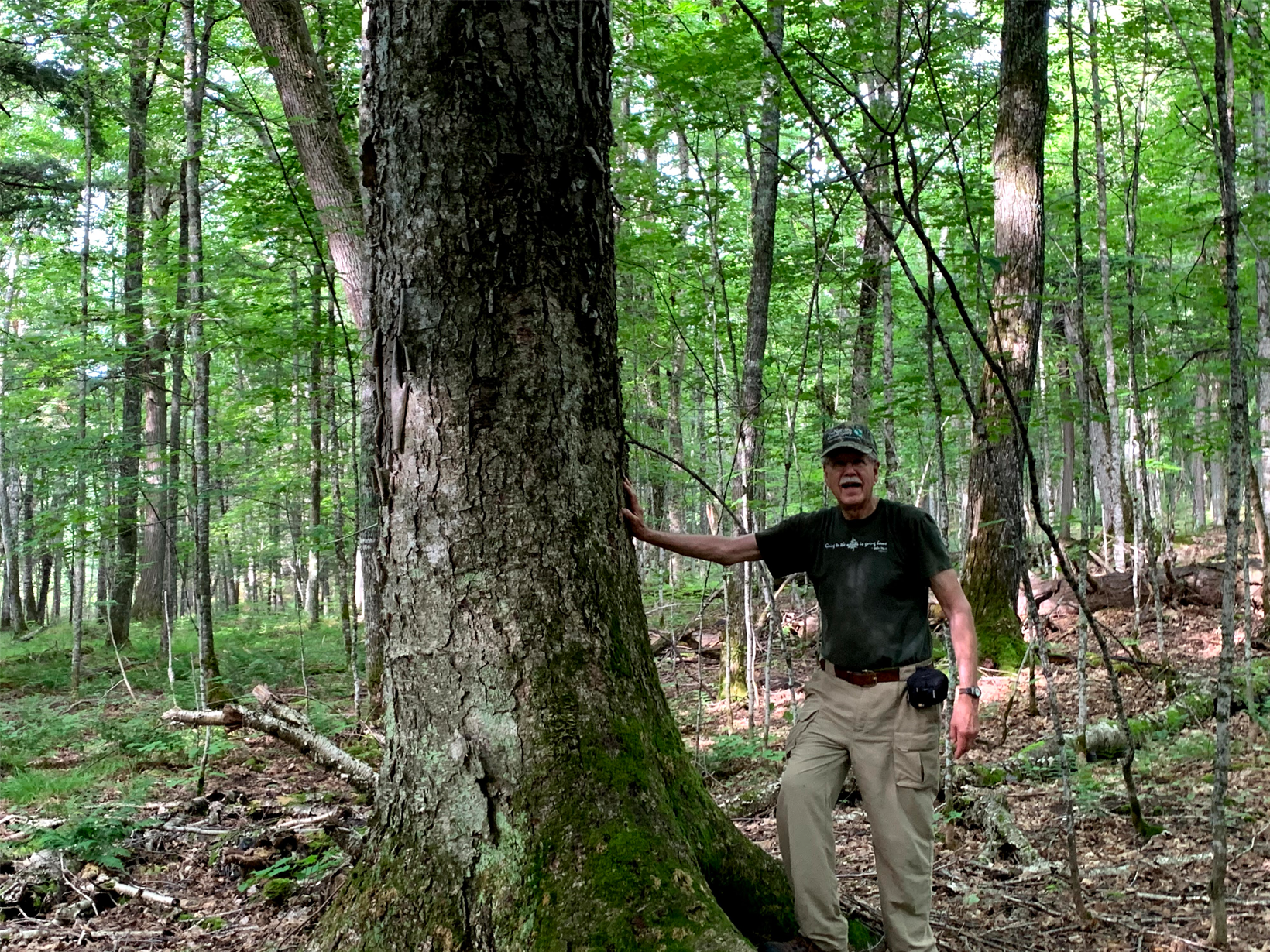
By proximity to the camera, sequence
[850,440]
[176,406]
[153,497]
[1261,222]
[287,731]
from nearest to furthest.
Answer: [850,440] → [287,731] → [1261,222] → [176,406] → [153,497]

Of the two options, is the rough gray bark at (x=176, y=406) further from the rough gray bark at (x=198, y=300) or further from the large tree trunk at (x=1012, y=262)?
the large tree trunk at (x=1012, y=262)

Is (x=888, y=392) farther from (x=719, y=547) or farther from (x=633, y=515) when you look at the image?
(x=633, y=515)

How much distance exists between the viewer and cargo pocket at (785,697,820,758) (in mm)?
3422

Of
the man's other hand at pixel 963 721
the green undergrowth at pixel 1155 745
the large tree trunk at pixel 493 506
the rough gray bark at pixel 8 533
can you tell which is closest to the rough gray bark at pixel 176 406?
the rough gray bark at pixel 8 533

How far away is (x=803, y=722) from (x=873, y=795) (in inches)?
14.9

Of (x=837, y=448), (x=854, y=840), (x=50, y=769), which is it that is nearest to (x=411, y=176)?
(x=837, y=448)

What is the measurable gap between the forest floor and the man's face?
5.41 ft

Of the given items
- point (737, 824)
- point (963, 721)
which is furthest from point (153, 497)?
point (963, 721)

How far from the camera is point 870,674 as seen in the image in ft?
10.8

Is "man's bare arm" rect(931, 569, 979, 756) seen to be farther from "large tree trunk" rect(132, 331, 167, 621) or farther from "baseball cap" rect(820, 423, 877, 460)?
"large tree trunk" rect(132, 331, 167, 621)

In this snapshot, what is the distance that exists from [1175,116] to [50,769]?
14.3 metres

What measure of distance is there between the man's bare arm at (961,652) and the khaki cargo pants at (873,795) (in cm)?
11

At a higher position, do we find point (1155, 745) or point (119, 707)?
point (1155, 745)

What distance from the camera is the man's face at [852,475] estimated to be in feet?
11.1
